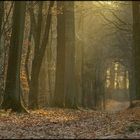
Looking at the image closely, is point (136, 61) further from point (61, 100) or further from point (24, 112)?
point (24, 112)

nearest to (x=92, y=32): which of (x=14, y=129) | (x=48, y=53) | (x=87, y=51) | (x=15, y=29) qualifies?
(x=87, y=51)

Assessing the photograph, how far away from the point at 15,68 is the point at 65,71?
768 cm

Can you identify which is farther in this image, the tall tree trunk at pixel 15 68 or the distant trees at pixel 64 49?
the distant trees at pixel 64 49

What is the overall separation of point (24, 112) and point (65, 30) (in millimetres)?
8771

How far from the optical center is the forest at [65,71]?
47.4 ft

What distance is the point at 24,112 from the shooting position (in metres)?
19.9

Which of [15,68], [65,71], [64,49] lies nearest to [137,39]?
[64,49]

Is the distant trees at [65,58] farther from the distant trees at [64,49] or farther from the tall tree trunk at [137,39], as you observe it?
the tall tree trunk at [137,39]

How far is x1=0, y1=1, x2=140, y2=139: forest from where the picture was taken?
14.4 m

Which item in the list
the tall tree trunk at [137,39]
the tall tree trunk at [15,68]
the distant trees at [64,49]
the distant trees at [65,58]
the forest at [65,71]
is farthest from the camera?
the distant trees at [65,58]

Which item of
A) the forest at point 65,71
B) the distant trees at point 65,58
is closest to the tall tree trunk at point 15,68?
the forest at point 65,71

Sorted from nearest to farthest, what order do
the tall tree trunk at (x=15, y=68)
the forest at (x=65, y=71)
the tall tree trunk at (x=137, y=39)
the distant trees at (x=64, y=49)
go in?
the forest at (x=65, y=71), the tall tree trunk at (x=15, y=68), the distant trees at (x=64, y=49), the tall tree trunk at (x=137, y=39)

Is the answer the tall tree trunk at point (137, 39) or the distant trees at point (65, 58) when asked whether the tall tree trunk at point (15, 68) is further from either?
the tall tree trunk at point (137, 39)

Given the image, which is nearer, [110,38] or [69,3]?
[69,3]
